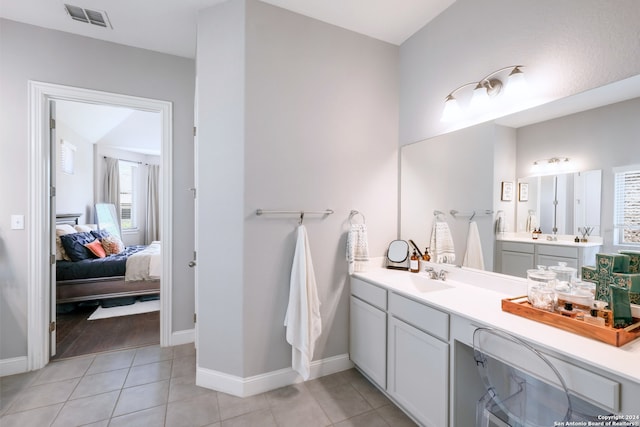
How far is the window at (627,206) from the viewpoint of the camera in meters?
1.35

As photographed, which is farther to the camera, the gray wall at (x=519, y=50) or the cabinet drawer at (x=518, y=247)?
A: the cabinet drawer at (x=518, y=247)

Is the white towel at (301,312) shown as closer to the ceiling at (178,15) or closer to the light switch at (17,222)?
the ceiling at (178,15)

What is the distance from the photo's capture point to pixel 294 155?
223 cm

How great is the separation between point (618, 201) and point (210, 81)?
8.43 feet

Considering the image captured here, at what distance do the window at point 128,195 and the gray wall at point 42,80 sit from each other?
455 centimetres

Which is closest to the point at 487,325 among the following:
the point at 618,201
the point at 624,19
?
the point at 618,201

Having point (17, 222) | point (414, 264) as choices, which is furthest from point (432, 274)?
point (17, 222)

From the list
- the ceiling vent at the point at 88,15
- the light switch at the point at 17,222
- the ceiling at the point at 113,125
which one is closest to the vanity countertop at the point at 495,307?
the light switch at the point at 17,222

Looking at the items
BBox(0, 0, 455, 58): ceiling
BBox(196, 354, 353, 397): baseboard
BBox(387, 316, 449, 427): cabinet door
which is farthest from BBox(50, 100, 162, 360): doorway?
BBox(387, 316, 449, 427): cabinet door

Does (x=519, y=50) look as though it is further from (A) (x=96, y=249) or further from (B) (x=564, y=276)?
(A) (x=96, y=249)

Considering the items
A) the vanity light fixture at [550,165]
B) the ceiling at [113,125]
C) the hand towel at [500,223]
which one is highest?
the ceiling at [113,125]

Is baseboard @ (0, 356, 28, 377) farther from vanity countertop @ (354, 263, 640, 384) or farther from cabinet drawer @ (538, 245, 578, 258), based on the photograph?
cabinet drawer @ (538, 245, 578, 258)

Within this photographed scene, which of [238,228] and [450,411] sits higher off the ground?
[238,228]

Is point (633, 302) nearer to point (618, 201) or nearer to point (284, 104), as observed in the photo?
point (618, 201)
